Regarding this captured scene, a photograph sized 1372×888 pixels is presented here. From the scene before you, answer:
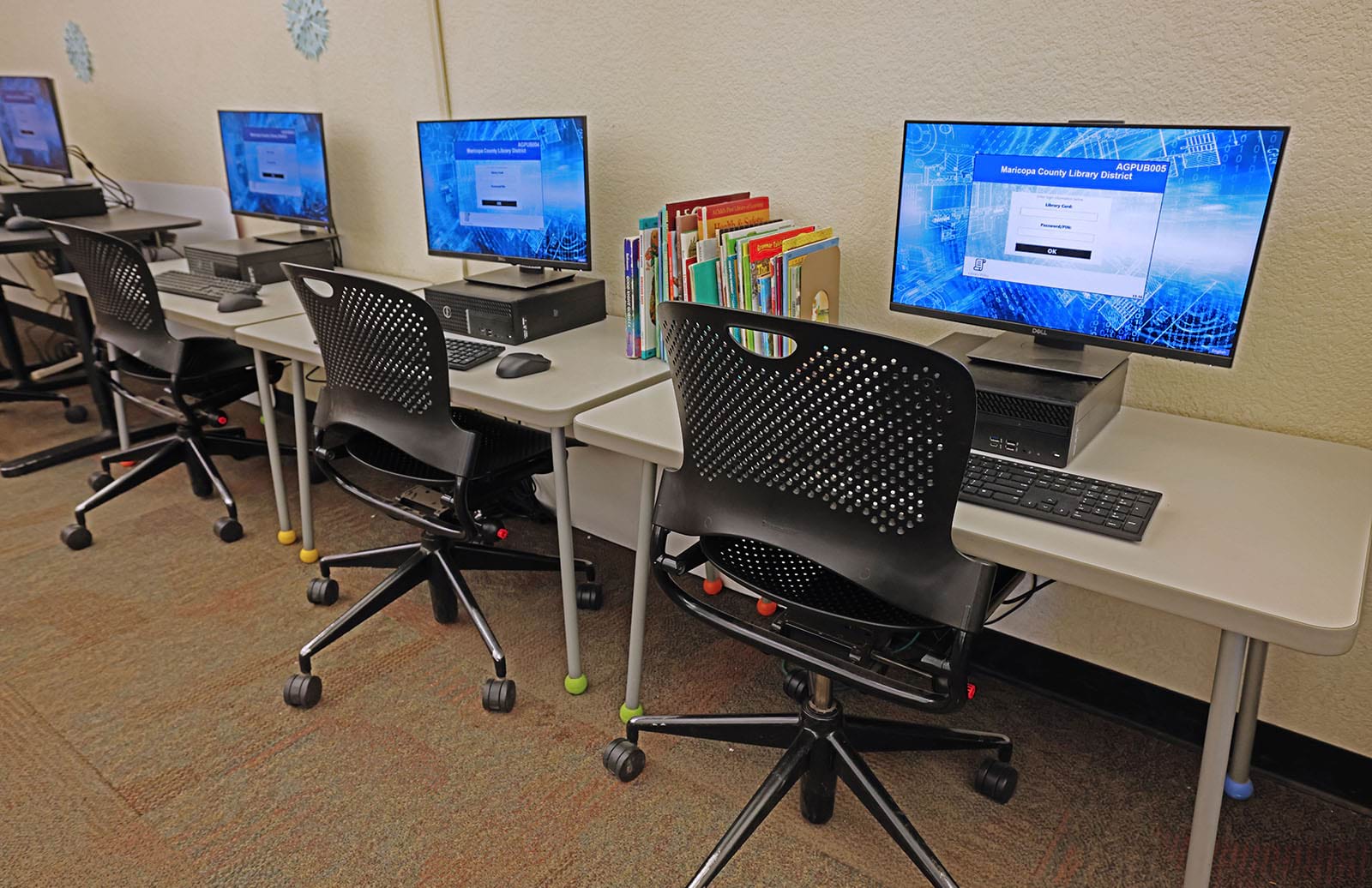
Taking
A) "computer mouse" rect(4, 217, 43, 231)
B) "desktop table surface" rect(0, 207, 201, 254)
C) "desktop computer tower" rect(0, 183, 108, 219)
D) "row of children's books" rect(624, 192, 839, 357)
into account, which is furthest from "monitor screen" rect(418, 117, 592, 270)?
"desktop computer tower" rect(0, 183, 108, 219)

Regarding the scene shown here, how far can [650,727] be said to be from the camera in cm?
173

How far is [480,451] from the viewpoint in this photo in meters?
2.01

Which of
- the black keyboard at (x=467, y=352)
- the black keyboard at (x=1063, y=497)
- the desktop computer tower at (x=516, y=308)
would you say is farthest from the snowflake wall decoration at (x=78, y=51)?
the black keyboard at (x=1063, y=497)

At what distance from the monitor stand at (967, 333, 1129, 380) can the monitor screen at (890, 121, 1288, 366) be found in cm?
4

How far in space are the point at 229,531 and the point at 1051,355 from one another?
95.0 inches

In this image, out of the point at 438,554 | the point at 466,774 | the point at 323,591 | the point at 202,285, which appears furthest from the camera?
the point at 202,285

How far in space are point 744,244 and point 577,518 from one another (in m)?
1.32

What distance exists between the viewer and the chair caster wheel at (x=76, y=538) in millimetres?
2707

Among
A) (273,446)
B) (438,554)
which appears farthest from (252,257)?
(438,554)

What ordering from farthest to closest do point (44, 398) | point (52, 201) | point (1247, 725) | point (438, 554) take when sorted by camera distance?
1. point (44, 398)
2. point (52, 201)
3. point (438, 554)
4. point (1247, 725)

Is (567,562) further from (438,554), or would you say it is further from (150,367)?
Result: (150,367)

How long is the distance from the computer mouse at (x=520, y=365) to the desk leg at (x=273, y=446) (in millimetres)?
888

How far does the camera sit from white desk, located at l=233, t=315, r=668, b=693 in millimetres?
1791

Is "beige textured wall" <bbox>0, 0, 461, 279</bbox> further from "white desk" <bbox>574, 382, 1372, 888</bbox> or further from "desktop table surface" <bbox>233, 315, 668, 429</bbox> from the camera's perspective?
"white desk" <bbox>574, 382, 1372, 888</bbox>
